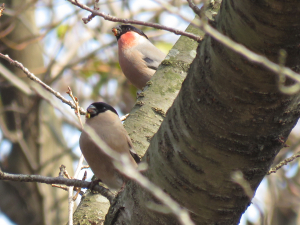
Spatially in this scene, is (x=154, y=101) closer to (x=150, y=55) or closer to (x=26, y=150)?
(x=150, y=55)

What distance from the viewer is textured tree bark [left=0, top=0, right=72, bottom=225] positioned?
6848mm

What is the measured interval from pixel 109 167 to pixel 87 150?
0.26 metres

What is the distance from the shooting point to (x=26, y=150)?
6.67 m

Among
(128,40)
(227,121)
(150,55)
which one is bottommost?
(227,121)

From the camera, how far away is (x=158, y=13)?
7660mm

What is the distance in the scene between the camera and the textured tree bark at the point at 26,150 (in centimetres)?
685

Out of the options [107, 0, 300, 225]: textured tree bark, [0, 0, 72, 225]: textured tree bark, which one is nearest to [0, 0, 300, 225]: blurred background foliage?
[0, 0, 72, 225]: textured tree bark

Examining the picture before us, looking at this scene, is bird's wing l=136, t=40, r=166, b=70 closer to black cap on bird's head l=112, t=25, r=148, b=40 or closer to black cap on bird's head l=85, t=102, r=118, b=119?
black cap on bird's head l=112, t=25, r=148, b=40

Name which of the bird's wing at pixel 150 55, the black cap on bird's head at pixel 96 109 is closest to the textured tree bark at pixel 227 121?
the black cap on bird's head at pixel 96 109

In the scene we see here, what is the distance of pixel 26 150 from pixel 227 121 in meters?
5.78

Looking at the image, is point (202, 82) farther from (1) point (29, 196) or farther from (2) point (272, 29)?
(1) point (29, 196)

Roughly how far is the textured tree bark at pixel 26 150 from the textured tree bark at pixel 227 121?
5327 mm

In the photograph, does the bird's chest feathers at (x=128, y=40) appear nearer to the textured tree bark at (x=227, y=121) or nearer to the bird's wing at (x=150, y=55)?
the bird's wing at (x=150, y=55)

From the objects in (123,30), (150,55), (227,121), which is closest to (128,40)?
(123,30)
